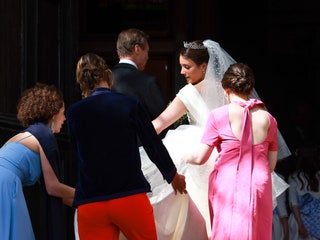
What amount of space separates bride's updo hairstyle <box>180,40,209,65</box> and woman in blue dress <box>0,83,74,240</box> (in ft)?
3.62

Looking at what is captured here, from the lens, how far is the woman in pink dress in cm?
629

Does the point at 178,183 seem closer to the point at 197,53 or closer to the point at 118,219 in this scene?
the point at 118,219

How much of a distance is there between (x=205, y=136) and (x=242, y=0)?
5.06 m

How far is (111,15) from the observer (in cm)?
1044

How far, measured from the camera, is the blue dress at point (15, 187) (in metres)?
6.21

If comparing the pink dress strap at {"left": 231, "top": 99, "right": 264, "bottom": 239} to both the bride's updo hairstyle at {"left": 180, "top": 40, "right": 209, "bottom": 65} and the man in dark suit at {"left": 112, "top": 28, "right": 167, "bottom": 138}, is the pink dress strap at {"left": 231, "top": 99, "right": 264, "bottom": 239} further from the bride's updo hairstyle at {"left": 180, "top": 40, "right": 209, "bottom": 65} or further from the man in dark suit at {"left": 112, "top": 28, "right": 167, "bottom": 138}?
the man in dark suit at {"left": 112, "top": 28, "right": 167, "bottom": 138}

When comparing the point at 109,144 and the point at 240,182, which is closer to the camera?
the point at 109,144

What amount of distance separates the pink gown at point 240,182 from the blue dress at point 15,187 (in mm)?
1210

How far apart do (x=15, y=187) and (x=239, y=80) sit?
5.55ft

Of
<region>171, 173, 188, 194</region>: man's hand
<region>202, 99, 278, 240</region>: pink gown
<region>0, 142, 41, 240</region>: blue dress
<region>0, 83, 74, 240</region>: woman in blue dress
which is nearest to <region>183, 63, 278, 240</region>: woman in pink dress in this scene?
<region>202, 99, 278, 240</region>: pink gown

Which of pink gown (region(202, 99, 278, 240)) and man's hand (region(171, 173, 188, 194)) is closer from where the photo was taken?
man's hand (region(171, 173, 188, 194))

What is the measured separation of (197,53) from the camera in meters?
7.03

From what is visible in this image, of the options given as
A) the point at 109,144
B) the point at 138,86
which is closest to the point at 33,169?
the point at 109,144

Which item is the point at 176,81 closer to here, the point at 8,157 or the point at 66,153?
the point at 66,153
